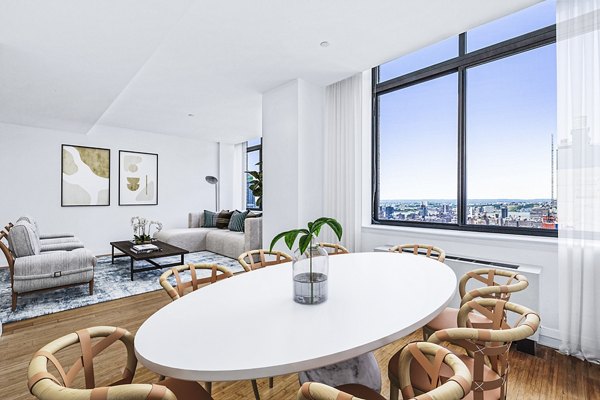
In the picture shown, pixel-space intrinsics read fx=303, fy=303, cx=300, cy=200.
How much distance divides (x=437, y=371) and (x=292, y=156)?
122 inches

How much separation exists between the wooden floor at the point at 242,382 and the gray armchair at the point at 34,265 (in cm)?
42

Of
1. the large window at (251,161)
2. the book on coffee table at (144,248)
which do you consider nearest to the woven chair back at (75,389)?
the book on coffee table at (144,248)

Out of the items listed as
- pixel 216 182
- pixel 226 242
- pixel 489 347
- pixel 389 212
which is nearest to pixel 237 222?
pixel 226 242

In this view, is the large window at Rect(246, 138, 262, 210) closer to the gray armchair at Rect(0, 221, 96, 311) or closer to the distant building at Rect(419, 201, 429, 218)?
the gray armchair at Rect(0, 221, 96, 311)

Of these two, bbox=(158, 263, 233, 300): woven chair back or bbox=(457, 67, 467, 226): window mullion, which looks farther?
bbox=(457, 67, 467, 226): window mullion

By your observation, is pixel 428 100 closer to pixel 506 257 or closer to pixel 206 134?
pixel 506 257

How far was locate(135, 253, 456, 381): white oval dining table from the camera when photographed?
839 millimetres

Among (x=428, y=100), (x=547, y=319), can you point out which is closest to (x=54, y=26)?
(x=428, y=100)

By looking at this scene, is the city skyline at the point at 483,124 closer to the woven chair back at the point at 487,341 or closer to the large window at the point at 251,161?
the woven chair back at the point at 487,341

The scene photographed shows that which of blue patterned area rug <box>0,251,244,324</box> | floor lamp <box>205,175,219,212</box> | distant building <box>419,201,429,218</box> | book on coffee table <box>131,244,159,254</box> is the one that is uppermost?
floor lamp <box>205,175,219,212</box>

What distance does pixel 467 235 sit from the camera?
110 inches

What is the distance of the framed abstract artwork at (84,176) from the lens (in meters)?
5.56

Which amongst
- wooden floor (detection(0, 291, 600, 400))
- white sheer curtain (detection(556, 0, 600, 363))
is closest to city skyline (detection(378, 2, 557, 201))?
white sheer curtain (detection(556, 0, 600, 363))

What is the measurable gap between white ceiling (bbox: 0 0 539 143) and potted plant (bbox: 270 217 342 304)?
1899 millimetres
